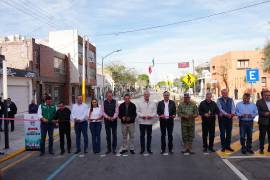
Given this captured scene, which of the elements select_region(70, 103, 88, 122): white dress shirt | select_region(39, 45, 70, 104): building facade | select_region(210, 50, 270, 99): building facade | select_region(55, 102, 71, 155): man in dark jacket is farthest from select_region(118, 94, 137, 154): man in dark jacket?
select_region(210, 50, 270, 99): building facade

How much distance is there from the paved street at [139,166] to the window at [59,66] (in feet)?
113

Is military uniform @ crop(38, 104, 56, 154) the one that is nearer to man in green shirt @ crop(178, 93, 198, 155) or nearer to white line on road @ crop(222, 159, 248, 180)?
man in green shirt @ crop(178, 93, 198, 155)

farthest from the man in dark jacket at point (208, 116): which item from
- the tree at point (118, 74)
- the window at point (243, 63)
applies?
the tree at point (118, 74)

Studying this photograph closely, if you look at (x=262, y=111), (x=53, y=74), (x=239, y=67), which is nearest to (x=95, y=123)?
(x=262, y=111)

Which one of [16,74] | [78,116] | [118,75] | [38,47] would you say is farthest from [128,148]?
[118,75]

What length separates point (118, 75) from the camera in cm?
8975

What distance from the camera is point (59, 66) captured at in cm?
4753

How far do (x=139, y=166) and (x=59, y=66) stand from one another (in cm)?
3926

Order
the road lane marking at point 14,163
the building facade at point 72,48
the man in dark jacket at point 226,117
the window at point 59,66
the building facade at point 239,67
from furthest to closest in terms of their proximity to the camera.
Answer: the building facade at point 239,67
the building facade at point 72,48
the window at point 59,66
the man in dark jacket at point 226,117
the road lane marking at point 14,163

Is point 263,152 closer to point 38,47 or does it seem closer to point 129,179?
point 129,179

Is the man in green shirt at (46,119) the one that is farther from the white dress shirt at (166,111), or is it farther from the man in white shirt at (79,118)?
the white dress shirt at (166,111)

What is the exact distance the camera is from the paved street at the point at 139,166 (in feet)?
28.2

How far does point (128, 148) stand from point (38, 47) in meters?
28.8

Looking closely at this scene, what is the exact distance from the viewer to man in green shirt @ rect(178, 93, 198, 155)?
449 inches
